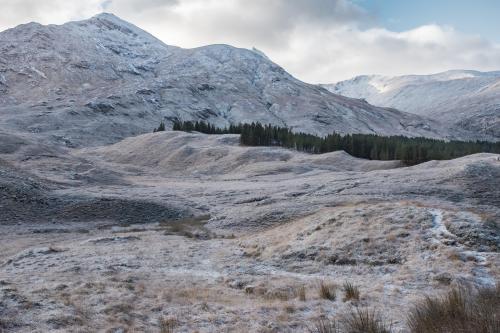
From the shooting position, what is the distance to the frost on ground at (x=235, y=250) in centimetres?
1243

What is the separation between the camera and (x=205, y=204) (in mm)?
42969

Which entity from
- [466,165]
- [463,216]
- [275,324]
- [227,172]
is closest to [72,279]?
[275,324]

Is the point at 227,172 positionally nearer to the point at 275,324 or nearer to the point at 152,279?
the point at 152,279

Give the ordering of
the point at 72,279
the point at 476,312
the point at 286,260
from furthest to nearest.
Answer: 1. the point at 286,260
2. the point at 72,279
3. the point at 476,312

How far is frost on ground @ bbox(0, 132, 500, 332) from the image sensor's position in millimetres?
12430

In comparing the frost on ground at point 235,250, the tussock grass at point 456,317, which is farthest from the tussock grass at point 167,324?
the tussock grass at point 456,317

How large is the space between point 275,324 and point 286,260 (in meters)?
8.95

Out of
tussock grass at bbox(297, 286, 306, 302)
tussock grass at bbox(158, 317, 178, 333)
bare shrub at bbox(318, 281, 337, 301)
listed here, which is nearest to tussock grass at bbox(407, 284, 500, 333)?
bare shrub at bbox(318, 281, 337, 301)

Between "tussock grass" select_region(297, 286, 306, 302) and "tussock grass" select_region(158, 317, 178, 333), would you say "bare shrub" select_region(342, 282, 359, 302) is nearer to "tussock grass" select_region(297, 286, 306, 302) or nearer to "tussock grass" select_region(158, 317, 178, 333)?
"tussock grass" select_region(297, 286, 306, 302)

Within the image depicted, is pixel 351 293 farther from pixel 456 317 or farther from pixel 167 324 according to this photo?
pixel 167 324

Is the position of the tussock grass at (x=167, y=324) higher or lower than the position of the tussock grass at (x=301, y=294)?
lower

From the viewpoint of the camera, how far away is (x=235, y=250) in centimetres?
2373

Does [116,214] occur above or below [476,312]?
below

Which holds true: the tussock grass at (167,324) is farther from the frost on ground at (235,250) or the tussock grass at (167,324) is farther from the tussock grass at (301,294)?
the tussock grass at (301,294)
